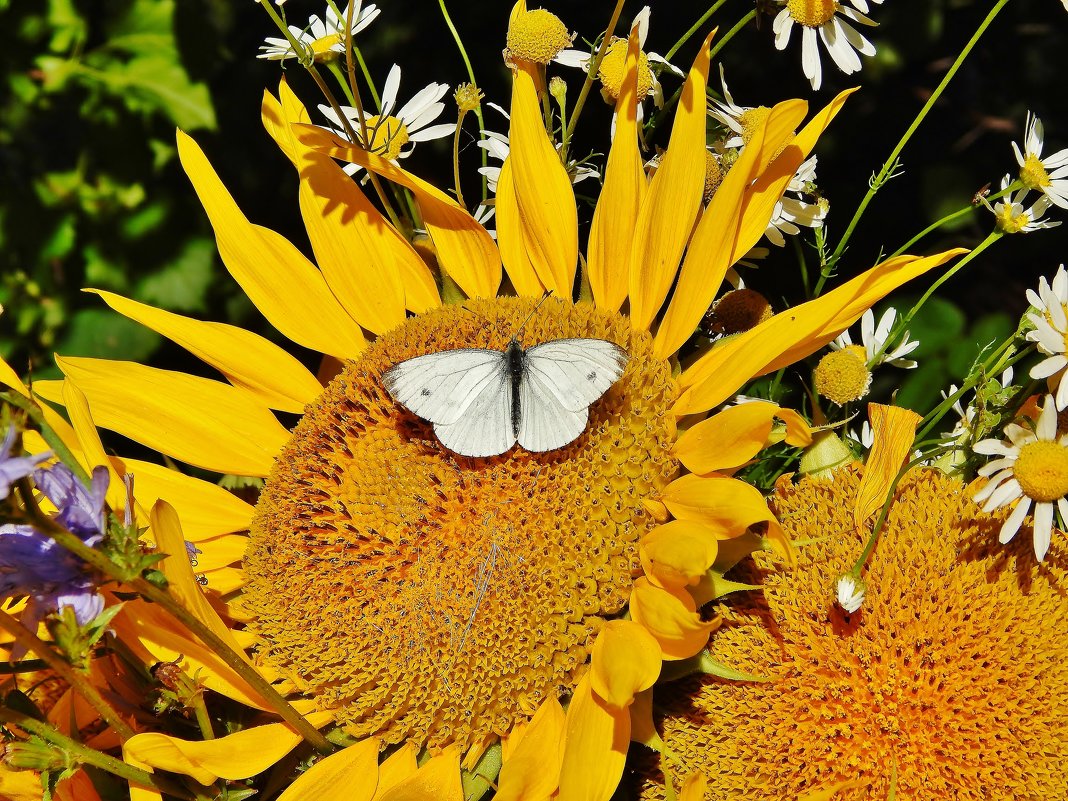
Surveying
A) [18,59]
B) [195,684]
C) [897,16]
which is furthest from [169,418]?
[897,16]

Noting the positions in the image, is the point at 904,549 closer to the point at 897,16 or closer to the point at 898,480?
the point at 898,480

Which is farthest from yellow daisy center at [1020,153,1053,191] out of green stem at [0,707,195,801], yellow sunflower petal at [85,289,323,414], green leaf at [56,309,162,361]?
green leaf at [56,309,162,361]

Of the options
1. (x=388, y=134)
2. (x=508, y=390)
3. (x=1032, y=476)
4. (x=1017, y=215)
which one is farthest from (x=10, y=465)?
(x=1017, y=215)

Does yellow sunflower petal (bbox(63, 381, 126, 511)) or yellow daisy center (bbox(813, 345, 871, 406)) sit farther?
yellow daisy center (bbox(813, 345, 871, 406))

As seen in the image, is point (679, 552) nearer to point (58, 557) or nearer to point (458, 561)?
point (458, 561)

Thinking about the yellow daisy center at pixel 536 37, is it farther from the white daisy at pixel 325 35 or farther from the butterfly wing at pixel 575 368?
the butterfly wing at pixel 575 368

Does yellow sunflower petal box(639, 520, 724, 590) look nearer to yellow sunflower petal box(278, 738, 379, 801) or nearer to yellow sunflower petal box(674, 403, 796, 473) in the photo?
yellow sunflower petal box(674, 403, 796, 473)
